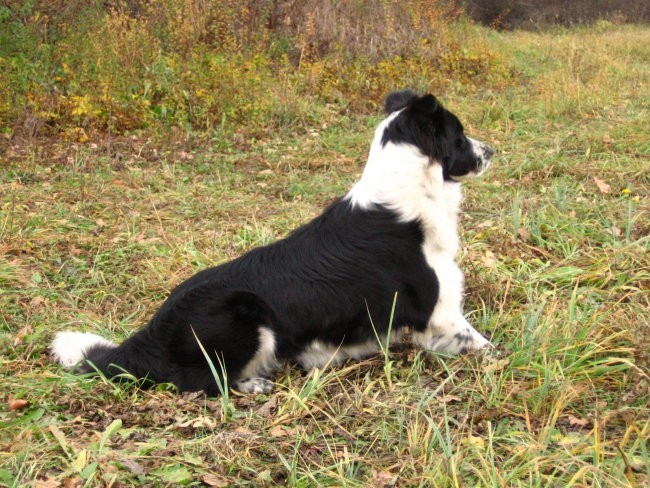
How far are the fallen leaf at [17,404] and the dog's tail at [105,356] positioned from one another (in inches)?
13.7

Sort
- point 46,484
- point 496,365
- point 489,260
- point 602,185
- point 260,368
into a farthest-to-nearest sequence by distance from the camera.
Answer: point 602,185
point 489,260
point 260,368
point 496,365
point 46,484

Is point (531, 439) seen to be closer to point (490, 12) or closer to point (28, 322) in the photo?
point (28, 322)

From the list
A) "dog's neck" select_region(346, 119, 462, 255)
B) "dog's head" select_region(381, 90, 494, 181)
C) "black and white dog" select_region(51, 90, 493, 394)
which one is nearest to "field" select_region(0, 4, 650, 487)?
"black and white dog" select_region(51, 90, 493, 394)

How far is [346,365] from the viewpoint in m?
3.46

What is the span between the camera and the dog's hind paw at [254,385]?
130 inches

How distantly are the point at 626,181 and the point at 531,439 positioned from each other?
3.92m

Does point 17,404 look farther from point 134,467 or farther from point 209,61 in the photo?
point 209,61

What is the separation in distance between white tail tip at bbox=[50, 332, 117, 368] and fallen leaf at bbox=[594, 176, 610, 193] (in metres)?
4.20

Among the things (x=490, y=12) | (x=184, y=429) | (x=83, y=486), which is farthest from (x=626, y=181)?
(x=490, y=12)

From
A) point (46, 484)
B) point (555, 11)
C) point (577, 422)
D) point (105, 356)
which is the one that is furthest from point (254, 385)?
point (555, 11)

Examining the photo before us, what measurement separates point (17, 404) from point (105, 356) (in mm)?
469

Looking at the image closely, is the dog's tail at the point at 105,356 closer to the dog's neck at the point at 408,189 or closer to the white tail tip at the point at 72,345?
the white tail tip at the point at 72,345

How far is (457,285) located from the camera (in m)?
3.44

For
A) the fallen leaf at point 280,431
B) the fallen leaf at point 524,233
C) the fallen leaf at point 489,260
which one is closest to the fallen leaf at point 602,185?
the fallen leaf at point 524,233
